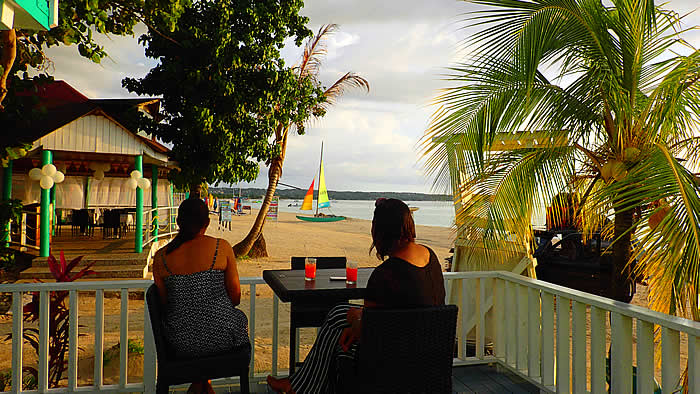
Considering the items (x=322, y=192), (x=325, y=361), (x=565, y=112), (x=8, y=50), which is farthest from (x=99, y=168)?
(x=322, y=192)

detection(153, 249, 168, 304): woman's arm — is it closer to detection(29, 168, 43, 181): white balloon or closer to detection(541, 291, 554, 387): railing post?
detection(541, 291, 554, 387): railing post

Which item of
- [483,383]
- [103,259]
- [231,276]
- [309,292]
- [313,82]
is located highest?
[313,82]

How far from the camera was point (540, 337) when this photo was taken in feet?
12.0

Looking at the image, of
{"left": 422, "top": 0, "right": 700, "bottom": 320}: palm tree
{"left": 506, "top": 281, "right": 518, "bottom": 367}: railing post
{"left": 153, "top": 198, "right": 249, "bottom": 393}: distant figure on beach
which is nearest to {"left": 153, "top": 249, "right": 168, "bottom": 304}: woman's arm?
{"left": 153, "top": 198, "right": 249, "bottom": 393}: distant figure on beach

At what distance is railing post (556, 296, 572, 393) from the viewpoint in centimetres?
331

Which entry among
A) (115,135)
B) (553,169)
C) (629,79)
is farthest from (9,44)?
(629,79)

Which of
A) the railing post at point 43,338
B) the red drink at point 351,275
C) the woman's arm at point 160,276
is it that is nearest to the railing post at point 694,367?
the red drink at point 351,275

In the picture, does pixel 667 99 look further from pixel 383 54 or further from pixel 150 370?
Result: pixel 383 54

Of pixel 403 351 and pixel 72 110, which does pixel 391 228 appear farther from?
pixel 72 110

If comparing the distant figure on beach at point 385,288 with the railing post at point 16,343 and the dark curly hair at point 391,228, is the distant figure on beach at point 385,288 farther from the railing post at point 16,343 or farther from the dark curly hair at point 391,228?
the railing post at point 16,343

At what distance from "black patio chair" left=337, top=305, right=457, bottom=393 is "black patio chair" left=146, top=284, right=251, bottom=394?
2.21 ft

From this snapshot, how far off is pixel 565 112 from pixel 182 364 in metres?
3.27

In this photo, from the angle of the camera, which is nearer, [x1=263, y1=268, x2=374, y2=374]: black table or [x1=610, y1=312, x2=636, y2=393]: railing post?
[x1=610, y1=312, x2=636, y2=393]: railing post

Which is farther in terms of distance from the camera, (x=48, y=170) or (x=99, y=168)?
(x=99, y=168)
